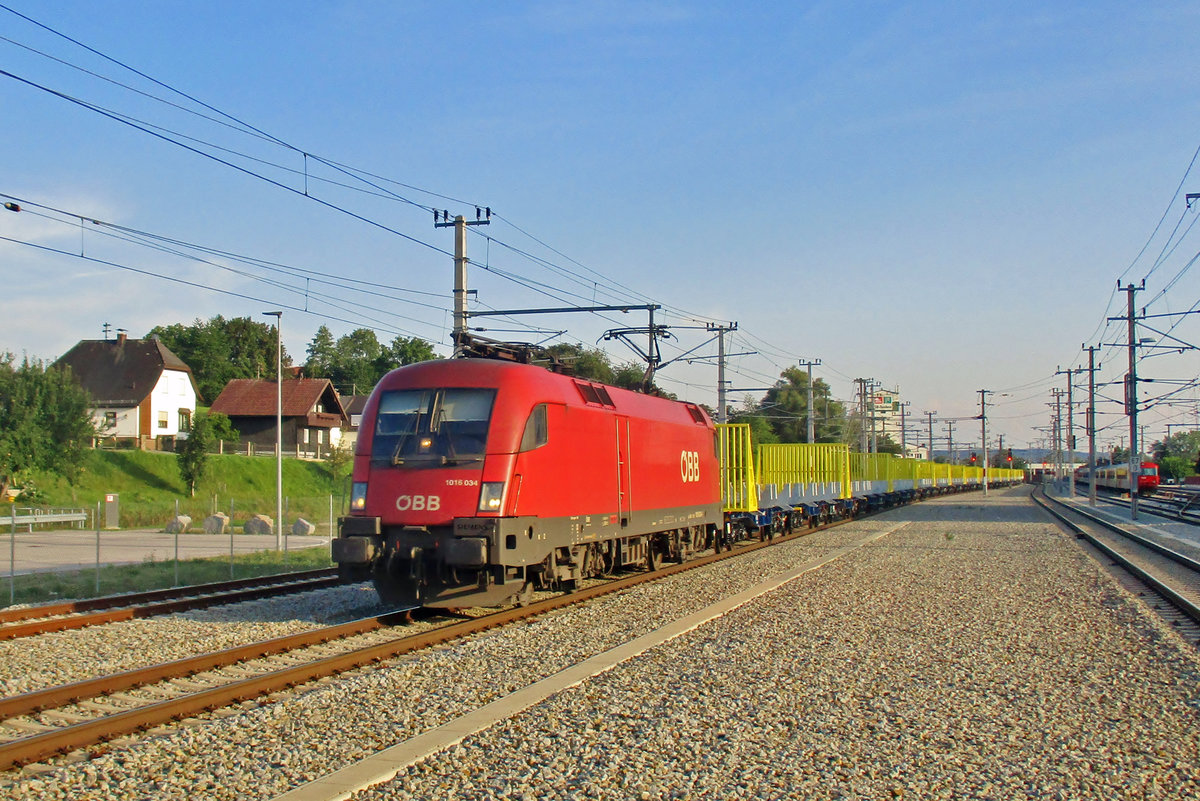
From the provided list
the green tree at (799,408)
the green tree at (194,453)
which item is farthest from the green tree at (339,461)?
the green tree at (799,408)

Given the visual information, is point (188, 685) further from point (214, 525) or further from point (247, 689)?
point (214, 525)

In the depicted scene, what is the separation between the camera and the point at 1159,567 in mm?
20656

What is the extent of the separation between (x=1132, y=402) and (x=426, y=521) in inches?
1389

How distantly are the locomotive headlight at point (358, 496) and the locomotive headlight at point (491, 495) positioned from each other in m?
1.59

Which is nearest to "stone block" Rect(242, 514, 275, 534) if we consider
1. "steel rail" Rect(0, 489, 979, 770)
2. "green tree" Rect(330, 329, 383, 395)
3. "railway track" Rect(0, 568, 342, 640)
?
"railway track" Rect(0, 568, 342, 640)

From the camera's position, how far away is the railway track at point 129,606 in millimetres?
11562

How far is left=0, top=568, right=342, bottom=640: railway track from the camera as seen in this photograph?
1156 cm

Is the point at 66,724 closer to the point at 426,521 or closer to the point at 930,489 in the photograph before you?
the point at 426,521

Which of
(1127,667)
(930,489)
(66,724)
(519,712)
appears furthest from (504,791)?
(930,489)

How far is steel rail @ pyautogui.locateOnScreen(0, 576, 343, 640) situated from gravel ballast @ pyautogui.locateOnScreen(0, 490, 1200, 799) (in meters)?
4.17

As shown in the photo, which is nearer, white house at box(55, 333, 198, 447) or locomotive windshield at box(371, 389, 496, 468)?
locomotive windshield at box(371, 389, 496, 468)

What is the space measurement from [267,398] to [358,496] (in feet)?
190

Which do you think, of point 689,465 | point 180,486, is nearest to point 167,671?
point 689,465

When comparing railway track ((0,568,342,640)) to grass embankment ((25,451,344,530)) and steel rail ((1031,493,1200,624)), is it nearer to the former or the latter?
steel rail ((1031,493,1200,624))
